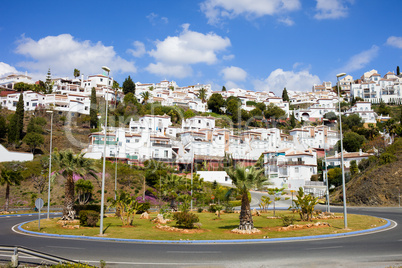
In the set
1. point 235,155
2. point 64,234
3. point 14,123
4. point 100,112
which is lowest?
point 64,234

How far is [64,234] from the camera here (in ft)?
77.7

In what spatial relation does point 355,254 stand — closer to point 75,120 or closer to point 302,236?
point 302,236

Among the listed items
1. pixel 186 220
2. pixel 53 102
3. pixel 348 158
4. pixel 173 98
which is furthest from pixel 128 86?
pixel 186 220

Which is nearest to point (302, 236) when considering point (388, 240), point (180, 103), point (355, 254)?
point (388, 240)

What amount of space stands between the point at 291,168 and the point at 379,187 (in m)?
32.6

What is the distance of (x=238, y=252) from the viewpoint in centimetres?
1703

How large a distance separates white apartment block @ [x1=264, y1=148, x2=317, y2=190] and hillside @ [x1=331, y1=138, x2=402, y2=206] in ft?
79.1

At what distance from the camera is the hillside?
4653cm

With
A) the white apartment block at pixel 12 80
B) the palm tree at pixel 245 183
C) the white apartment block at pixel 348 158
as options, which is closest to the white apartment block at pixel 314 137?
the white apartment block at pixel 348 158

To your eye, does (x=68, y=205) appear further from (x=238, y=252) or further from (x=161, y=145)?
(x=161, y=145)

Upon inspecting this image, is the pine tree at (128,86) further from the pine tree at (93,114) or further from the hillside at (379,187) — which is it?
the hillside at (379,187)

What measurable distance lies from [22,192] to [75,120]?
55.4 metres

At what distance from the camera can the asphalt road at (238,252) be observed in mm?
14164

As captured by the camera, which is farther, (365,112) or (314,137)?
(365,112)
